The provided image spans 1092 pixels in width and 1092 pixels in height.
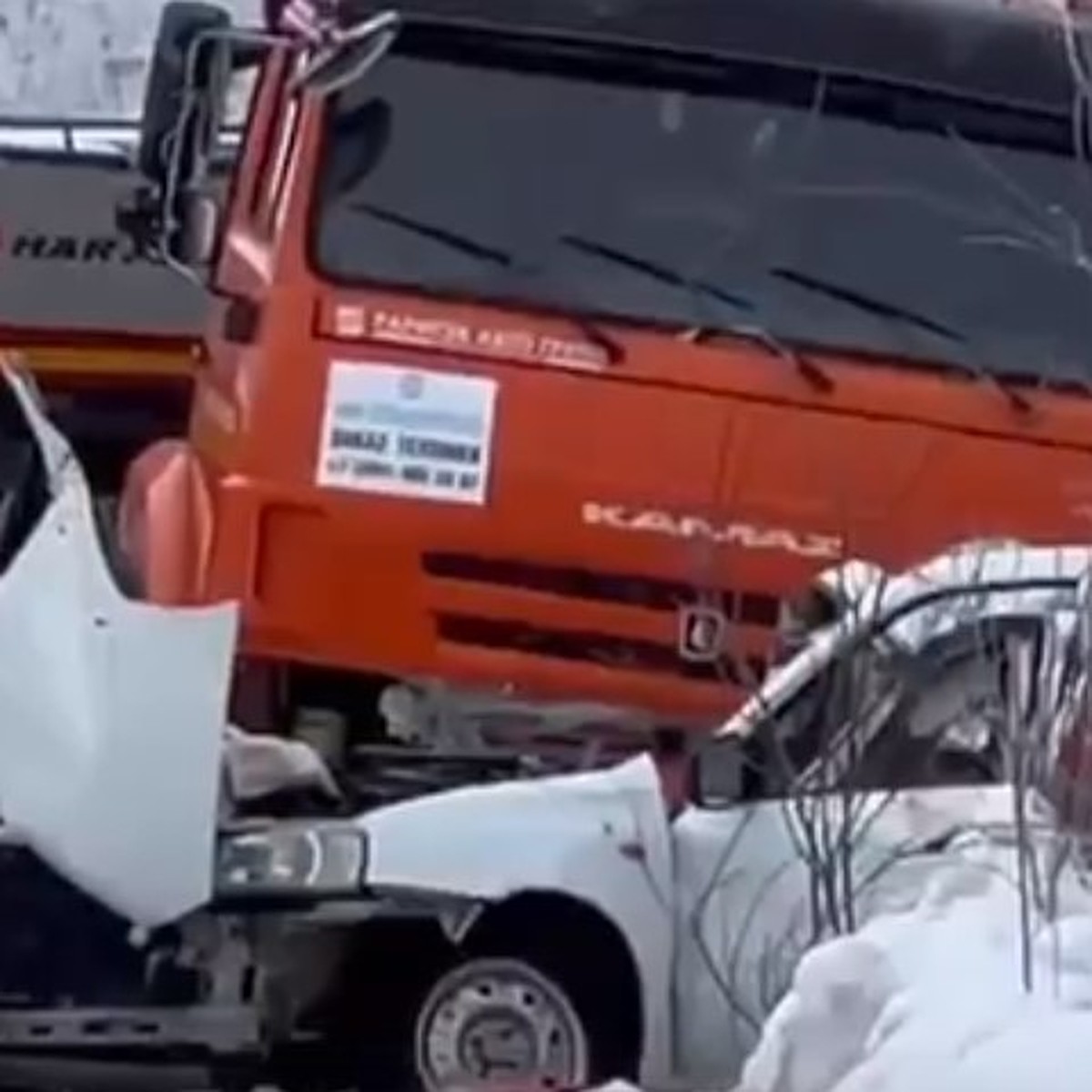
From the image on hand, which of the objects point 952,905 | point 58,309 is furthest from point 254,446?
point 58,309

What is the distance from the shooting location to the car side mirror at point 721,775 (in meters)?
9.09

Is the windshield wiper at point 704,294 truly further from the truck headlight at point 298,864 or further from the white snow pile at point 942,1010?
the white snow pile at point 942,1010

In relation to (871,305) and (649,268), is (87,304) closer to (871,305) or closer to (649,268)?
(649,268)

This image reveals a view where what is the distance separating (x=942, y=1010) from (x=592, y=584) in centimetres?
466

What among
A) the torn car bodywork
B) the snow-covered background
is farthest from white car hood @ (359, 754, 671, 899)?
the snow-covered background

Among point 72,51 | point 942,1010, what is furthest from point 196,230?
point 72,51

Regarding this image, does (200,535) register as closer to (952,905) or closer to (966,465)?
(966,465)

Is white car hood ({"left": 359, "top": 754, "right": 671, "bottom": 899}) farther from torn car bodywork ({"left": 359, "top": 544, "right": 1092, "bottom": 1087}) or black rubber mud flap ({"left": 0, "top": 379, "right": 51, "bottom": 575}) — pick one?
black rubber mud flap ({"left": 0, "top": 379, "right": 51, "bottom": 575})

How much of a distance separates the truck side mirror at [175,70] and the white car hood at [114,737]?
6.69 feet

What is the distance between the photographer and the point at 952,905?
25.3 ft

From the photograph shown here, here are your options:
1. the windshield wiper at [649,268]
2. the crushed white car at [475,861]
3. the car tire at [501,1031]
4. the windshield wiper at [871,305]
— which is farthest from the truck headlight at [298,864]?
the windshield wiper at [871,305]

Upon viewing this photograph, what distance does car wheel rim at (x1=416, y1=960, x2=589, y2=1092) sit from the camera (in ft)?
29.6

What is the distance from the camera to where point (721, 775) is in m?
9.09

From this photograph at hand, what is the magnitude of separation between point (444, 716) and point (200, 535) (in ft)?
2.37
